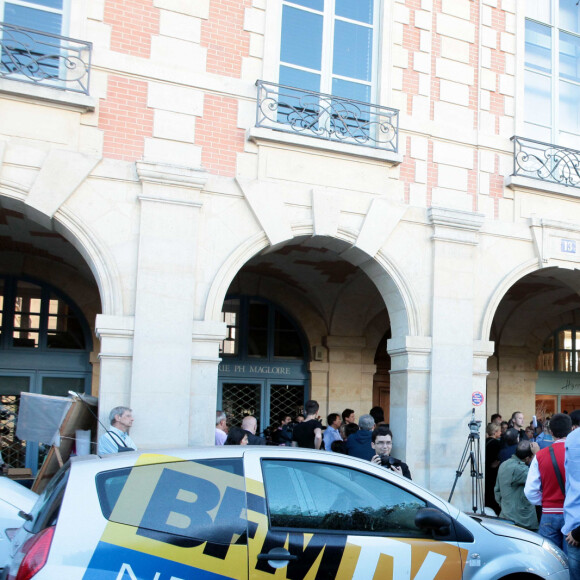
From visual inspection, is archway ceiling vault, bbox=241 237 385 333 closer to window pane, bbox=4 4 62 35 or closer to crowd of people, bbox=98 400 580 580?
crowd of people, bbox=98 400 580 580

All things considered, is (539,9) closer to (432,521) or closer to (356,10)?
(356,10)

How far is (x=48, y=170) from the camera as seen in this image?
7.51 meters

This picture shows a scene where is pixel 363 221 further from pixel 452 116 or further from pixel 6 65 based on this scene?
pixel 6 65

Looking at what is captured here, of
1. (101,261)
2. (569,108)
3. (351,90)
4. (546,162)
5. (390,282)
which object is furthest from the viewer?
(569,108)

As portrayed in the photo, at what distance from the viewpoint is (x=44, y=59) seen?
306 inches

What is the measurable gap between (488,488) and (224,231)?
16.4 feet

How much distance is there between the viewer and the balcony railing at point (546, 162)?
10000 millimetres

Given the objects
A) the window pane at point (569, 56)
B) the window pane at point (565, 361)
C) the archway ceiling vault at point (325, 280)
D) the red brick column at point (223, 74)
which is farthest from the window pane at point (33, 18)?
the window pane at point (565, 361)

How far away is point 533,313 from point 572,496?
993 centimetres

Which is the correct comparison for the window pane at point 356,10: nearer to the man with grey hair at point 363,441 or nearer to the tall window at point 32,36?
the tall window at point 32,36

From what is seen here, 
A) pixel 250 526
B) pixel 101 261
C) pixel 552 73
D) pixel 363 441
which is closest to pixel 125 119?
pixel 101 261

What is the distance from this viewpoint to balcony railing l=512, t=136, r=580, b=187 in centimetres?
1000

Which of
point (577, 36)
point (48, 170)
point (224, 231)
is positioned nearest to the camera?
point (48, 170)

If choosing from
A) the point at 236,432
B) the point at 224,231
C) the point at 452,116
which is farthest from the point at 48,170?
the point at 452,116
